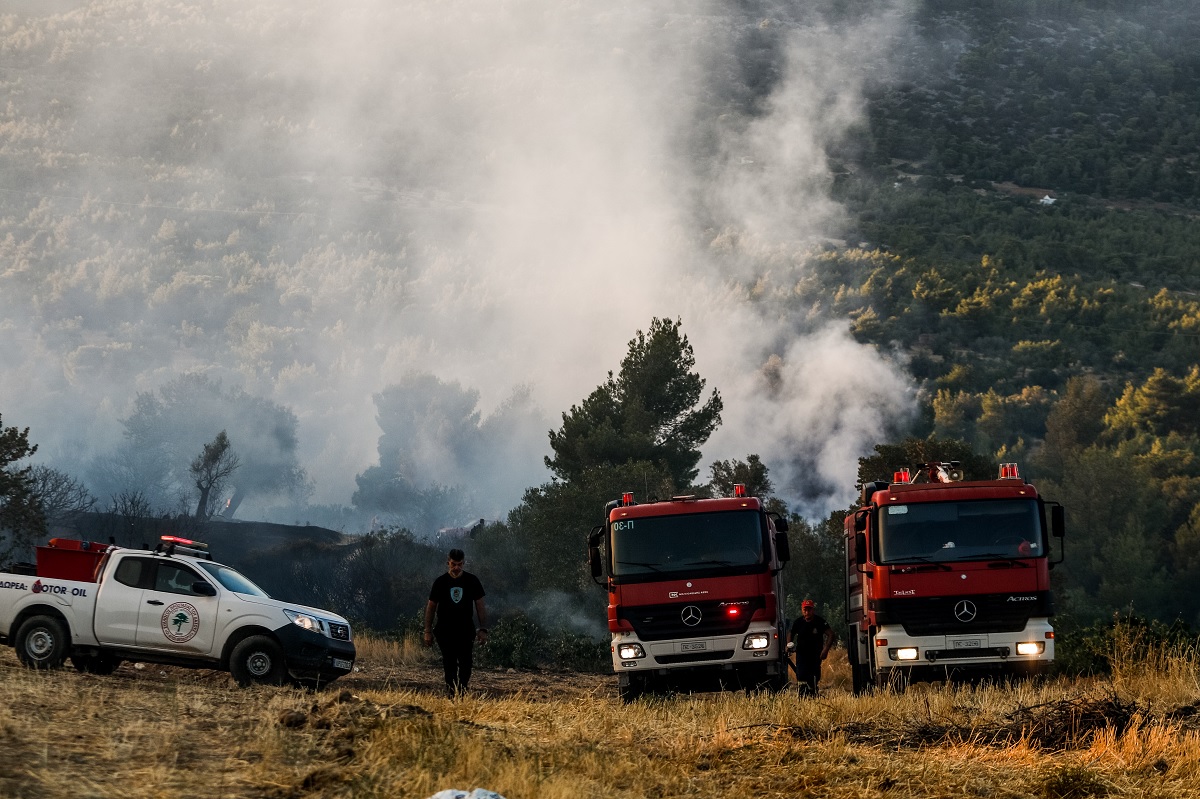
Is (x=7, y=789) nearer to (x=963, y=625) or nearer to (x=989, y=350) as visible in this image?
(x=963, y=625)

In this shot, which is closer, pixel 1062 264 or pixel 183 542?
pixel 183 542

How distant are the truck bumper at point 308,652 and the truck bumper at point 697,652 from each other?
3518 mm

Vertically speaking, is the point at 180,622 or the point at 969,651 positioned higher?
the point at 180,622

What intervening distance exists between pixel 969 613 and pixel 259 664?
859cm

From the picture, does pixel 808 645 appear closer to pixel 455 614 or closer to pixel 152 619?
pixel 455 614

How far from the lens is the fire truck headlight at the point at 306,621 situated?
606 inches

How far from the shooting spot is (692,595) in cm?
1667

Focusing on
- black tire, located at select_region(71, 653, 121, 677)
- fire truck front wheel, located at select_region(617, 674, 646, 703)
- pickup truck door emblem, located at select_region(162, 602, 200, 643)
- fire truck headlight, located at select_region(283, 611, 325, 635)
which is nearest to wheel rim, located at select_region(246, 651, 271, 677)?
fire truck headlight, located at select_region(283, 611, 325, 635)

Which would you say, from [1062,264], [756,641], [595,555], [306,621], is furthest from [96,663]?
[1062,264]

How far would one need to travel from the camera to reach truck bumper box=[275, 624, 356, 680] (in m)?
15.2

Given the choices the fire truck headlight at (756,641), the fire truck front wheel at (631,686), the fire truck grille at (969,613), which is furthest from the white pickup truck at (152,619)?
the fire truck grille at (969,613)

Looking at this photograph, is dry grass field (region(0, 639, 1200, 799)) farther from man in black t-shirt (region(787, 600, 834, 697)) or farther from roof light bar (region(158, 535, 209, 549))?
man in black t-shirt (region(787, 600, 834, 697))

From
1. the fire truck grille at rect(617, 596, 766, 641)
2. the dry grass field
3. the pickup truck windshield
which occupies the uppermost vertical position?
the pickup truck windshield

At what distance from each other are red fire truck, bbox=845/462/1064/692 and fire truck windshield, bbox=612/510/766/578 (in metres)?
1.58
